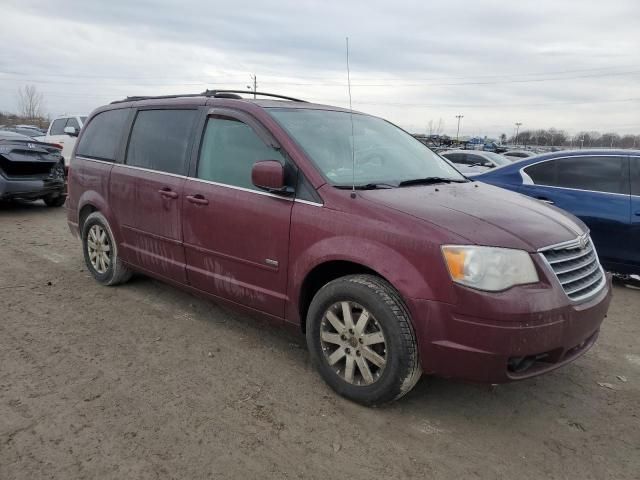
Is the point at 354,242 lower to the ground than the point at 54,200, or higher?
higher

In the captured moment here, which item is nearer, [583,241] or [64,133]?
[583,241]

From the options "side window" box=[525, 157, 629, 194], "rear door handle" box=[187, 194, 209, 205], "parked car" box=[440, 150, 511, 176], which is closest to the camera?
"rear door handle" box=[187, 194, 209, 205]

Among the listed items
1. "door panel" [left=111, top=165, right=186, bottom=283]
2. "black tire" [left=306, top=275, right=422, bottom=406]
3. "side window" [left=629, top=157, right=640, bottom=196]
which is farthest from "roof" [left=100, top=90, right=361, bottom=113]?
"side window" [left=629, top=157, right=640, bottom=196]

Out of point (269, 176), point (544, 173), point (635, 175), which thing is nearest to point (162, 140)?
point (269, 176)

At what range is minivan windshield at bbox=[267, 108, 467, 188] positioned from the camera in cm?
341

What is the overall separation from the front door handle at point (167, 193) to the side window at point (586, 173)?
439 centimetres

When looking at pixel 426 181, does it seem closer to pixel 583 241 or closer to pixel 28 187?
pixel 583 241

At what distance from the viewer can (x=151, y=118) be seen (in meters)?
4.49

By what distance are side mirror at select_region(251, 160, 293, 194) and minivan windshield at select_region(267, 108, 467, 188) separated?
257mm

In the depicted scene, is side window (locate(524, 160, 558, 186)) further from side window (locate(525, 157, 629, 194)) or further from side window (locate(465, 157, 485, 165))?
side window (locate(465, 157, 485, 165))

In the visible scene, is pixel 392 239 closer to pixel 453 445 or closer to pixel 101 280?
pixel 453 445

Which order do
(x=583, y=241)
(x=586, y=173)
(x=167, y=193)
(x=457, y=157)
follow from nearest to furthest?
(x=583, y=241)
(x=167, y=193)
(x=586, y=173)
(x=457, y=157)

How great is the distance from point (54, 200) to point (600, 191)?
30.4ft

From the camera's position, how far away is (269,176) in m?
3.22
